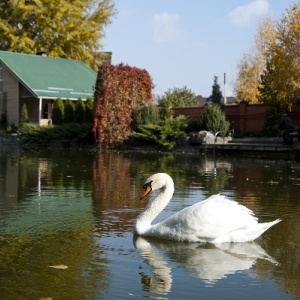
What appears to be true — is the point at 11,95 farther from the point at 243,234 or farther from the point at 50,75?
the point at 243,234

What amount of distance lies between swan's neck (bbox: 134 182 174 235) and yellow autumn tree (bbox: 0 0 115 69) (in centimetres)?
5561

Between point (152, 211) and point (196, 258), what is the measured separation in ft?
4.72

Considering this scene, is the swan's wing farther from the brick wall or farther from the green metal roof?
the green metal roof

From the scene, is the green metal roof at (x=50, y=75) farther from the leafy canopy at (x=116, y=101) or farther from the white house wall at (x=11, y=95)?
the leafy canopy at (x=116, y=101)

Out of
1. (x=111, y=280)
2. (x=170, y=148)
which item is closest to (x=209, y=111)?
(x=170, y=148)

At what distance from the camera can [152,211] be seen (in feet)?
29.2

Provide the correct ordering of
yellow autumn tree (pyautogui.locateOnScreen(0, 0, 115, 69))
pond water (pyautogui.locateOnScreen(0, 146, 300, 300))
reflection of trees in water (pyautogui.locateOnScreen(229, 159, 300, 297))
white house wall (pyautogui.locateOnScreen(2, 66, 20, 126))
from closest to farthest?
pond water (pyautogui.locateOnScreen(0, 146, 300, 300)) → reflection of trees in water (pyautogui.locateOnScreen(229, 159, 300, 297)) → white house wall (pyautogui.locateOnScreen(2, 66, 20, 126)) → yellow autumn tree (pyautogui.locateOnScreen(0, 0, 115, 69))

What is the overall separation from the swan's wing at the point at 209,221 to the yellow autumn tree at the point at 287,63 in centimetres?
3163

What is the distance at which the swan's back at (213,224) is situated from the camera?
818 centimetres

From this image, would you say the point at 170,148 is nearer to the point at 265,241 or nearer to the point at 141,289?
the point at 265,241

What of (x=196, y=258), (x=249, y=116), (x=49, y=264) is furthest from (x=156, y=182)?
(x=249, y=116)

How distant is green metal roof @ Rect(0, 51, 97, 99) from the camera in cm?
5262


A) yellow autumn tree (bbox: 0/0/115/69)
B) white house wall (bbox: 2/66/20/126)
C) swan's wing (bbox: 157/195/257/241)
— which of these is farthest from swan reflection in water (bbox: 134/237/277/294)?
yellow autumn tree (bbox: 0/0/115/69)

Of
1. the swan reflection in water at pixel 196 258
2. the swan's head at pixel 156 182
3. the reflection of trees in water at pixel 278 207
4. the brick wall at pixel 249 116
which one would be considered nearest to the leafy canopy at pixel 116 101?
the brick wall at pixel 249 116
